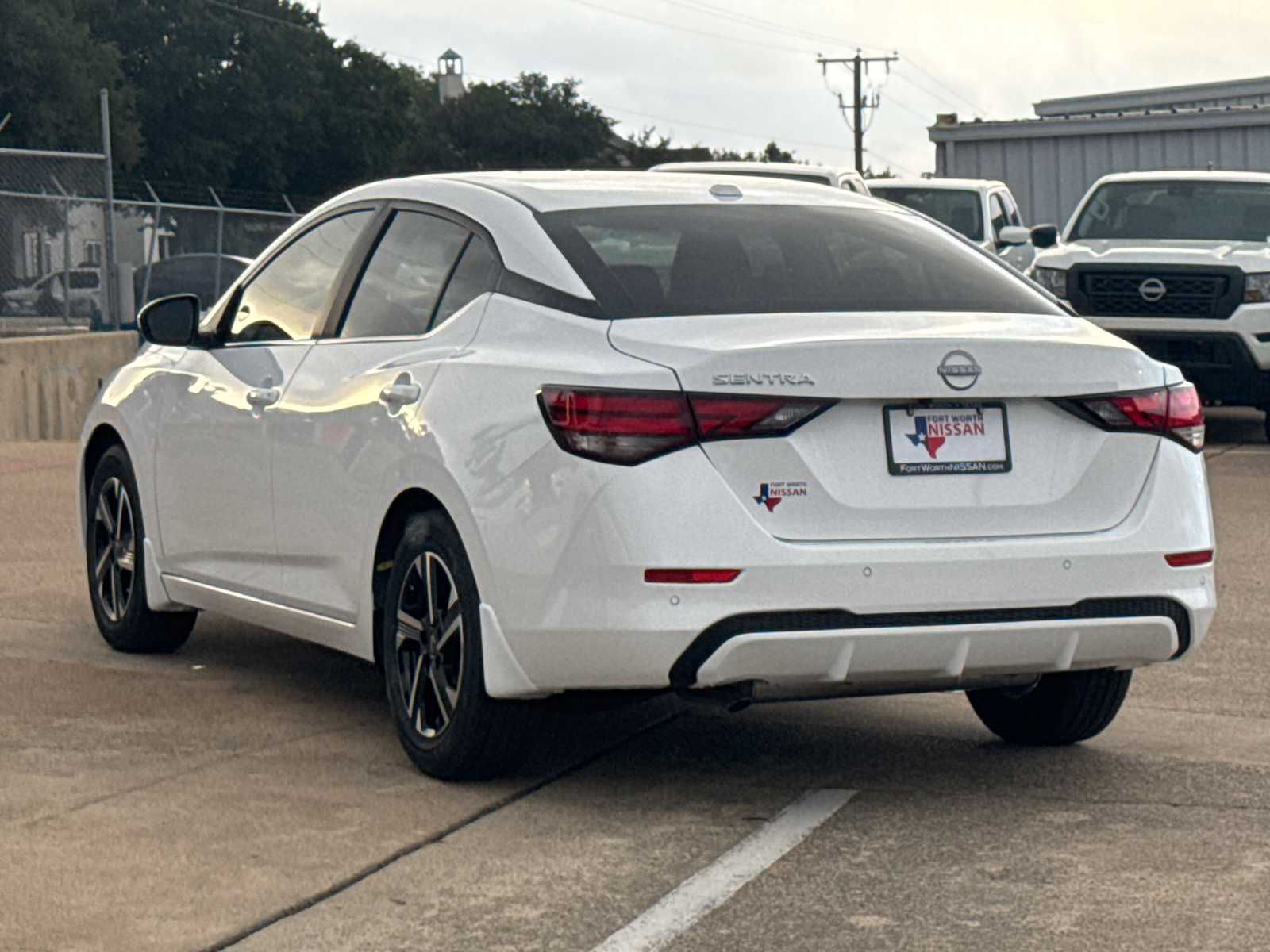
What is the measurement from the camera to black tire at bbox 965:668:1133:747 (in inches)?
231

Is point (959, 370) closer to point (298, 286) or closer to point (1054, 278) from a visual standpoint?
point (298, 286)

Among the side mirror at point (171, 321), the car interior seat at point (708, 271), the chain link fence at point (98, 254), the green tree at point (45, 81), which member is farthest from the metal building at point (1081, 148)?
the green tree at point (45, 81)

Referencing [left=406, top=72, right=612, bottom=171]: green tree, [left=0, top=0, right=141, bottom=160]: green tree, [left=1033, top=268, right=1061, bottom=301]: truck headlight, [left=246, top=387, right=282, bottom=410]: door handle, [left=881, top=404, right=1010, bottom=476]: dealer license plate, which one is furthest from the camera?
[left=406, top=72, right=612, bottom=171]: green tree

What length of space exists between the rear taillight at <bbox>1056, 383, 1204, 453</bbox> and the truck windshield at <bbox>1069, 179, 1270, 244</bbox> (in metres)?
11.8

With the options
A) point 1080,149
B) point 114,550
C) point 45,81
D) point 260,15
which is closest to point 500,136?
point 260,15

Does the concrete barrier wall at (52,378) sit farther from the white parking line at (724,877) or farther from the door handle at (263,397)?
the white parking line at (724,877)

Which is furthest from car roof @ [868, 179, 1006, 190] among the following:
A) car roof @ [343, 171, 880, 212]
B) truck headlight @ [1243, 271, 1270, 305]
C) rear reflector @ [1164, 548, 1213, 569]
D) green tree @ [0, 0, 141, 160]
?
green tree @ [0, 0, 141, 160]

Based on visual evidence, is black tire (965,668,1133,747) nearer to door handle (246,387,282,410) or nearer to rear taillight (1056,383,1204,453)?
rear taillight (1056,383,1204,453)

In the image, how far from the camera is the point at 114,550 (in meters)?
7.50

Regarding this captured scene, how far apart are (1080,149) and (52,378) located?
43.9 ft

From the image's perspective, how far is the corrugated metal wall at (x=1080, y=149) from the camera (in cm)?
2544

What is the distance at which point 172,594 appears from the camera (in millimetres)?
7051

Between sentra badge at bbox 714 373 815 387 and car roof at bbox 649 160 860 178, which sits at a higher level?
car roof at bbox 649 160 860 178

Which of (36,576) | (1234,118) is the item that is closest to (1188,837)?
(36,576)
